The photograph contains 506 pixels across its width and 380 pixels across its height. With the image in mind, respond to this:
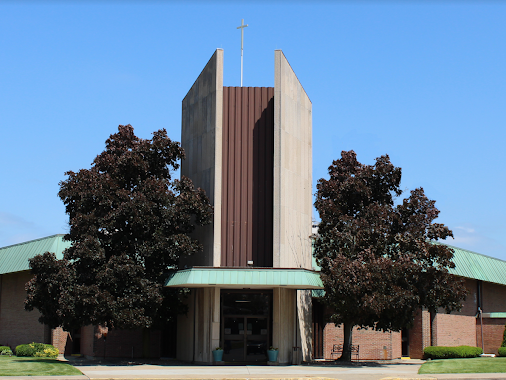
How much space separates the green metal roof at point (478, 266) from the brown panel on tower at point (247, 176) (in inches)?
646

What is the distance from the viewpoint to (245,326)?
31234mm

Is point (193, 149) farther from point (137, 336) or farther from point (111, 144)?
point (137, 336)

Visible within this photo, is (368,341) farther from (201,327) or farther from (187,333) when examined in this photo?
(201,327)

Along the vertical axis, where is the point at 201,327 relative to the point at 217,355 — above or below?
above

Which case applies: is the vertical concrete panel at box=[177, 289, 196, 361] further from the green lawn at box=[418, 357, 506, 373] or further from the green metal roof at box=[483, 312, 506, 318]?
the green metal roof at box=[483, 312, 506, 318]

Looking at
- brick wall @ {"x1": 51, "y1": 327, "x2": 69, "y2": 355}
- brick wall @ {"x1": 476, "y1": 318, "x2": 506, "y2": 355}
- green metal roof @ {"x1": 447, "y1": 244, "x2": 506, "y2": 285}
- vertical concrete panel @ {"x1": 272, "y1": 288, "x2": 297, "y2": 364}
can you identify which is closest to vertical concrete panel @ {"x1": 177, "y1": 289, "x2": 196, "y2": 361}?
vertical concrete panel @ {"x1": 272, "y1": 288, "x2": 297, "y2": 364}

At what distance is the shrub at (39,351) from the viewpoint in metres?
34.5

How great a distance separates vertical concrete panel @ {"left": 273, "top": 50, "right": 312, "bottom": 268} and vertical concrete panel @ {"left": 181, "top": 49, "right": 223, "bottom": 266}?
2.87 meters

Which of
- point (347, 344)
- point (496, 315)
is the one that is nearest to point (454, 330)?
point (496, 315)

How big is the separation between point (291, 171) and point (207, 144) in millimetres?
4568

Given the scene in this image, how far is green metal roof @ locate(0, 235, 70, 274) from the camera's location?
38.1m

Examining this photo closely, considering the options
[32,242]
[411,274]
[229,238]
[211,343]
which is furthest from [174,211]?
[32,242]

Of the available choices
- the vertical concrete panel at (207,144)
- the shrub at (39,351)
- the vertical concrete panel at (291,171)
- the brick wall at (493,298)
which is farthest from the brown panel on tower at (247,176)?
the brick wall at (493,298)

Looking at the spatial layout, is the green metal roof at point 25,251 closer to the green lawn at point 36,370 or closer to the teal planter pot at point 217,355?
the green lawn at point 36,370
